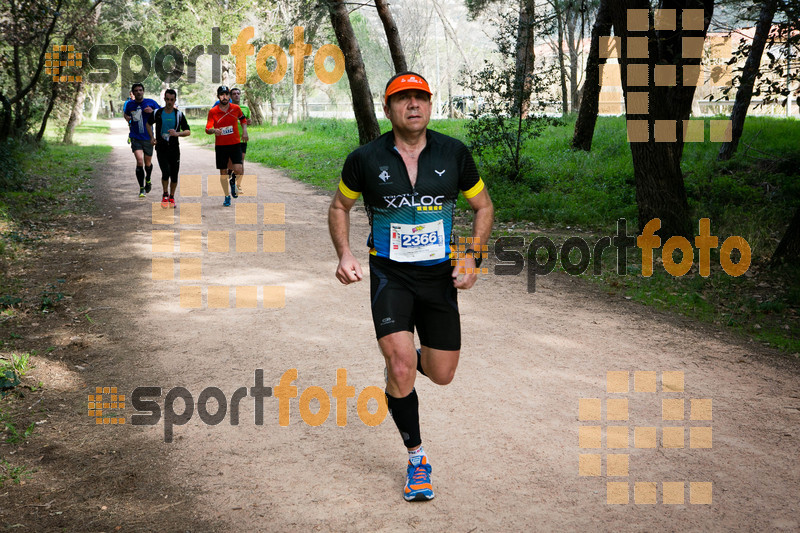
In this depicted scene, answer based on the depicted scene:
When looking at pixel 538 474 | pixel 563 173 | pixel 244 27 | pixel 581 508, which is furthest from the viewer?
pixel 244 27

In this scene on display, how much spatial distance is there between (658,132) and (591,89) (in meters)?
8.10

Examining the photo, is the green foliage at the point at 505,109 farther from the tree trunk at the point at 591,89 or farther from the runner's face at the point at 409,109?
the runner's face at the point at 409,109

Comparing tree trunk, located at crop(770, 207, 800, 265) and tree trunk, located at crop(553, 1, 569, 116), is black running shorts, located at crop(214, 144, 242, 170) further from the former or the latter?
tree trunk, located at crop(770, 207, 800, 265)

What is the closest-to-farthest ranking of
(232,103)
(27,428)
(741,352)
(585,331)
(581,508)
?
(581,508) → (27,428) → (741,352) → (585,331) → (232,103)

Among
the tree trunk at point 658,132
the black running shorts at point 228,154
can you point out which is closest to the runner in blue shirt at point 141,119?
the black running shorts at point 228,154

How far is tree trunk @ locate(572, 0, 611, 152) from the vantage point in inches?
682

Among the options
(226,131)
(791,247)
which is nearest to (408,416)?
(791,247)

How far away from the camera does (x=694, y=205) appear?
1184cm

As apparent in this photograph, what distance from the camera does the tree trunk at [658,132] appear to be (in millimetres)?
10031

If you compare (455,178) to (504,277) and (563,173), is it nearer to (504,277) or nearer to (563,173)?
(504,277)

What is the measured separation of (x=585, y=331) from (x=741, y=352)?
1.46 meters

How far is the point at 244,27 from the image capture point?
42.4 metres

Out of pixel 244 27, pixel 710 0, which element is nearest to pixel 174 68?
pixel 244 27

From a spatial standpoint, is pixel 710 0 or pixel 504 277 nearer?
pixel 504 277
